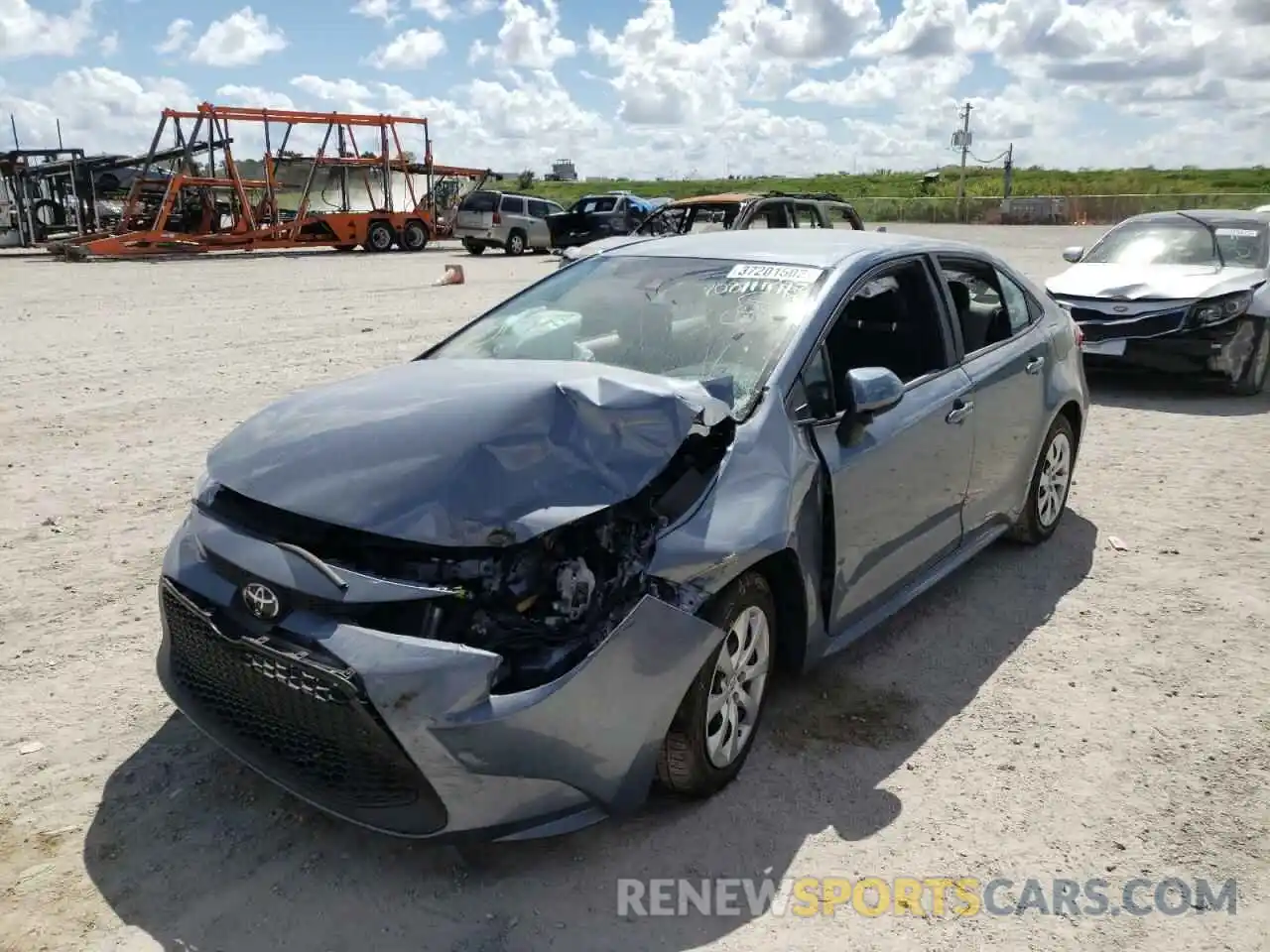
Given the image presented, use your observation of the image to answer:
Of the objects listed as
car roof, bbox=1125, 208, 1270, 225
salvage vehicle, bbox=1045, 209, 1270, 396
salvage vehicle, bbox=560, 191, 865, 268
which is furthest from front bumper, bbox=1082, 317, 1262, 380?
salvage vehicle, bbox=560, 191, 865, 268

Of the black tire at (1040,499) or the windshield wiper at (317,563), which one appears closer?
the windshield wiper at (317,563)

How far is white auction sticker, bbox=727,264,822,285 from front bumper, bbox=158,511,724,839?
159 centimetres

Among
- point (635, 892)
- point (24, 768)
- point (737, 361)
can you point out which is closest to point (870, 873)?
point (635, 892)

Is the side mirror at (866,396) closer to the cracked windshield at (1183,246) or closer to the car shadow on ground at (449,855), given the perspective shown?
the car shadow on ground at (449,855)

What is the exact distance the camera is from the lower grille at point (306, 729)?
254 cm

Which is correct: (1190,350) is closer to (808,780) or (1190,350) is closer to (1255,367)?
(1255,367)

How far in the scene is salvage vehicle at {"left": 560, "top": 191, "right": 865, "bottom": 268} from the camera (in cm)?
1425

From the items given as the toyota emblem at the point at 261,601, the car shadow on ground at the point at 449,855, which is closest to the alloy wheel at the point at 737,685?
the car shadow on ground at the point at 449,855

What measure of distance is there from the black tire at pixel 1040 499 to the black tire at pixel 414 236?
2612 cm

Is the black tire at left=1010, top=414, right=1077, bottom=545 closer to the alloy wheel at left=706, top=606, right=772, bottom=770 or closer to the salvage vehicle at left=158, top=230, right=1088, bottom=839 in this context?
the salvage vehicle at left=158, top=230, right=1088, bottom=839

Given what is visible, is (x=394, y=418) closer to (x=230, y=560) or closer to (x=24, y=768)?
(x=230, y=560)

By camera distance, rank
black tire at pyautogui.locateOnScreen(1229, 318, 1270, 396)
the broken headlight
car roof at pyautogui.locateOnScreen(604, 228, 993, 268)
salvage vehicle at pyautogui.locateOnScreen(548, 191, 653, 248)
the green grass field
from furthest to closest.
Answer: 1. the green grass field
2. salvage vehicle at pyautogui.locateOnScreen(548, 191, 653, 248)
3. black tire at pyautogui.locateOnScreen(1229, 318, 1270, 396)
4. the broken headlight
5. car roof at pyautogui.locateOnScreen(604, 228, 993, 268)

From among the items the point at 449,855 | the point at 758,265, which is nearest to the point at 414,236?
the point at 758,265

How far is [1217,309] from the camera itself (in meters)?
8.62
